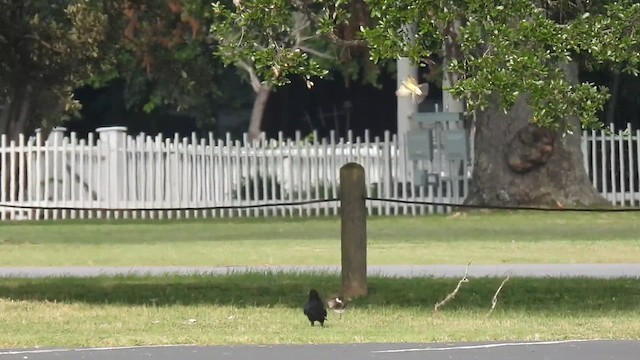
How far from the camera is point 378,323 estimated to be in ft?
42.2

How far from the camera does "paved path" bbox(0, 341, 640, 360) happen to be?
10320 mm

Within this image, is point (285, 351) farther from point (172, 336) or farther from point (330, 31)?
point (330, 31)

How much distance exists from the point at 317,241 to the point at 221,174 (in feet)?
23.1

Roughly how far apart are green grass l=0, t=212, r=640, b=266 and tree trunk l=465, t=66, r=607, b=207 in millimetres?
588

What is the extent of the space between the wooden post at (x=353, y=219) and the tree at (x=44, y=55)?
545 centimetres

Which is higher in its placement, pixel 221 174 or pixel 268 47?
pixel 268 47

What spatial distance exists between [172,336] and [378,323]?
72.4 inches

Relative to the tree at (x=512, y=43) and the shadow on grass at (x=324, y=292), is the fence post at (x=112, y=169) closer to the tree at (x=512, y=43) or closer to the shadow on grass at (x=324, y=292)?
the shadow on grass at (x=324, y=292)

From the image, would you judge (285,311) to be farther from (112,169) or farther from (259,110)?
(259,110)

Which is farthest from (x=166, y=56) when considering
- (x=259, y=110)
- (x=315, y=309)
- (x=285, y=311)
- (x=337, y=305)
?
(x=315, y=309)

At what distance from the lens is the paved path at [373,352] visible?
33.9ft

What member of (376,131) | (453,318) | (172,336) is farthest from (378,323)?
(376,131)

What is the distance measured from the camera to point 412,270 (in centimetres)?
1714

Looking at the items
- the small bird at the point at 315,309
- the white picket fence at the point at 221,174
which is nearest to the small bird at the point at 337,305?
the small bird at the point at 315,309
